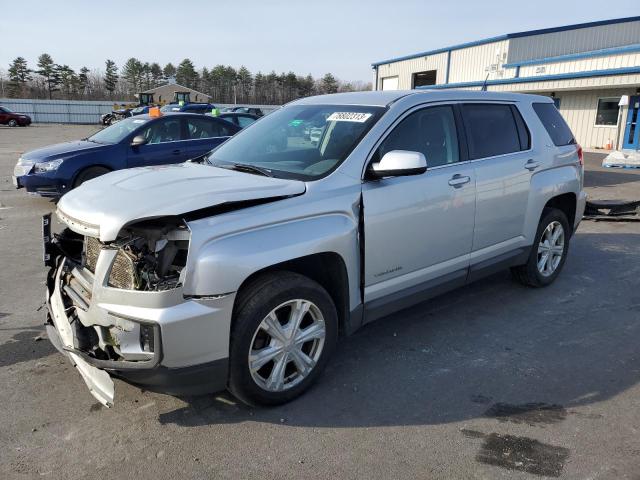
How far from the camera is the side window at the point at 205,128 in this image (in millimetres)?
10094

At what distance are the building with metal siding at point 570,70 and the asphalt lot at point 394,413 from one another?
57.5 ft

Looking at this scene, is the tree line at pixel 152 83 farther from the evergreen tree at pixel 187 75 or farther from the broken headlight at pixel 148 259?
the broken headlight at pixel 148 259

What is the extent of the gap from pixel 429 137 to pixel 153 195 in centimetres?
219

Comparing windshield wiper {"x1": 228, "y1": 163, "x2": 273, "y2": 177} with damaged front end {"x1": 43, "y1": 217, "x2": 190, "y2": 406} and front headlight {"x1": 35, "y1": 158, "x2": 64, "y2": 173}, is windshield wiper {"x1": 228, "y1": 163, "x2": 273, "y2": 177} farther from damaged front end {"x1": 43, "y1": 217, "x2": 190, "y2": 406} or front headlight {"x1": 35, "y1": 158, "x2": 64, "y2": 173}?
front headlight {"x1": 35, "y1": 158, "x2": 64, "y2": 173}

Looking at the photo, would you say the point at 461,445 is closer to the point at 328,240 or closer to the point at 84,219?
the point at 328,240

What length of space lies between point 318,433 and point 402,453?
0.50 m

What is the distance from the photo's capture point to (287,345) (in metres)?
3.21

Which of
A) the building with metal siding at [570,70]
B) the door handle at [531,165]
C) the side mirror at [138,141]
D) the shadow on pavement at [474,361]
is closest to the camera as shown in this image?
the shadow on pavement at [474,361]

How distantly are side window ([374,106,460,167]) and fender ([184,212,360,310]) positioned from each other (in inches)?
27.8

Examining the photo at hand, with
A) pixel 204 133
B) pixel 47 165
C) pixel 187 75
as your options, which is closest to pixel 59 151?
pixel 47 165

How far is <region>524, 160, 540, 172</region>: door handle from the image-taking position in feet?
15.9

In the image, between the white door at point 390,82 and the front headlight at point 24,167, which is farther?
the white door at point 390,82

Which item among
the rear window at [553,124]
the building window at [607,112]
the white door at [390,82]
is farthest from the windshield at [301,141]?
the white door at [390,82]

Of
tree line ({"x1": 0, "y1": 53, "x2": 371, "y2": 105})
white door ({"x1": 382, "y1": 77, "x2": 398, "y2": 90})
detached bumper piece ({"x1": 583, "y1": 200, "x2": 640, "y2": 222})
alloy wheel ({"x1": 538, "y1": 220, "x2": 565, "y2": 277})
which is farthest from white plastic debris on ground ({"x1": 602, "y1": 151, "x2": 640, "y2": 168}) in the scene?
tree line ({"x1": 0, "y1": 53, "x2": 371, "y2": 105})
